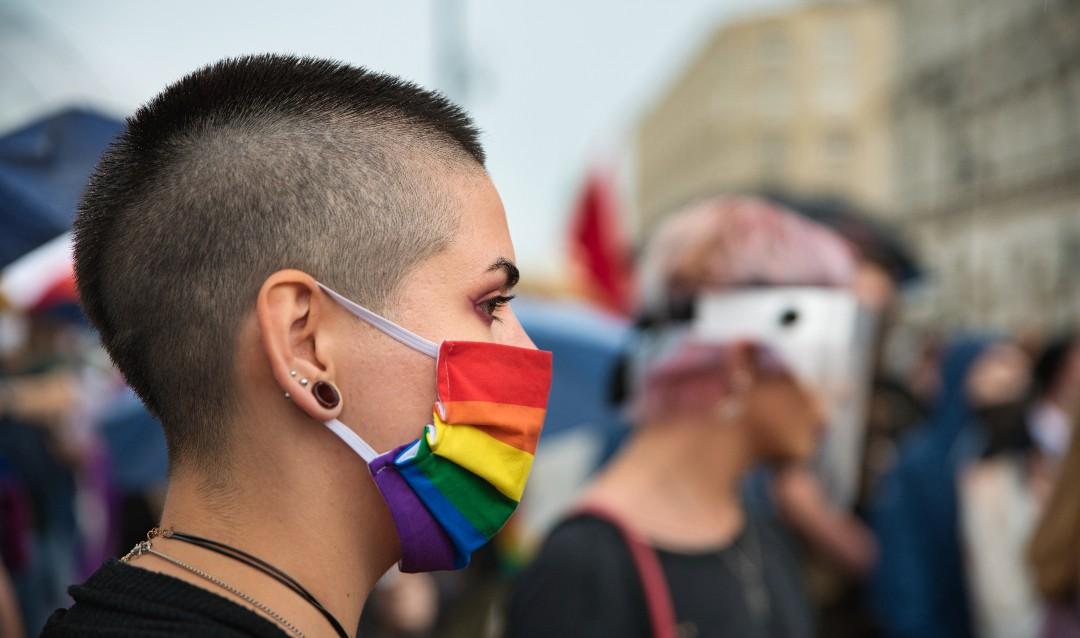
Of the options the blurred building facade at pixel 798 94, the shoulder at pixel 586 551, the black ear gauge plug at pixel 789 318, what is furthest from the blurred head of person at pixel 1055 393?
the blurred building facade at pixel 798 94

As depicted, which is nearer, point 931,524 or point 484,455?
point 484,455

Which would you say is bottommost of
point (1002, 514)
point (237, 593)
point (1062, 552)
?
point (1002, 514)

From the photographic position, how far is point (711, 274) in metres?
3.16

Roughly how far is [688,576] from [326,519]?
1.49m

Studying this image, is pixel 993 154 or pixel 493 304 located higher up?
pixel 993 154

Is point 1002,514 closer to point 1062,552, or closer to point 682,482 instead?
point 1062,552

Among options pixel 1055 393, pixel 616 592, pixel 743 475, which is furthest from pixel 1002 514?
pixel 616 592

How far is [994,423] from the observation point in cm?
515

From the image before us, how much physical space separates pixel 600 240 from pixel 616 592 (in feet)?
17.0

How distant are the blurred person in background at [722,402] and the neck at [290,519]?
4.38ft

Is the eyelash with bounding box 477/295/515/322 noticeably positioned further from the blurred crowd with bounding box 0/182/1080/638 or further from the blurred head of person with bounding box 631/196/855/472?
the blurred head of person with bounding box 631/196/855/472

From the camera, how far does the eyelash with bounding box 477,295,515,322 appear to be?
1668 millimetres

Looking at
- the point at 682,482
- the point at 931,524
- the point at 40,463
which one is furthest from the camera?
the point at 931,524

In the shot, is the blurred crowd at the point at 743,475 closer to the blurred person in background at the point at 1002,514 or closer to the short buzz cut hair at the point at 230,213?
the blurred person in background at the point at 1002,514
